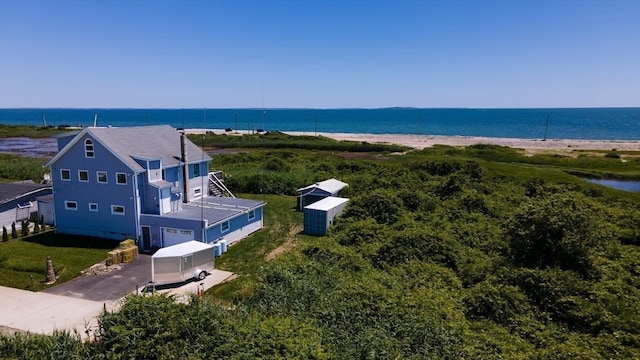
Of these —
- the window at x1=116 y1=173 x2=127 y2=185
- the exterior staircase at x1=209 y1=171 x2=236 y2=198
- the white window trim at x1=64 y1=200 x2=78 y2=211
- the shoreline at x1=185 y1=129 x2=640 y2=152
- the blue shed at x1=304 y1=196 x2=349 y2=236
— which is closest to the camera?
the window at x1=116 y1=173 x2=127 y2=185

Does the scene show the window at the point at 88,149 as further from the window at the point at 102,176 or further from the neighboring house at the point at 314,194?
the neighboring house at the point at 314,194

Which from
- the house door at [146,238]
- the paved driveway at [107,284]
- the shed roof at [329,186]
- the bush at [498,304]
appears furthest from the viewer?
the shed roof at [329,186]

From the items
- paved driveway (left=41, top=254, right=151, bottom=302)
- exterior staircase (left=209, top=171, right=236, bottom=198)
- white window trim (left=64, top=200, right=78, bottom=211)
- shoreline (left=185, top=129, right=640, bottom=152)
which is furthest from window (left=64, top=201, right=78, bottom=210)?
shoreline (left=185, top=129, right=640, bottom=152)

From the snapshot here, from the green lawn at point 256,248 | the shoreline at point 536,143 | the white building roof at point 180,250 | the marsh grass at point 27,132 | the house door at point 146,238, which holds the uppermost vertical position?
the marsh grass at point 27,132

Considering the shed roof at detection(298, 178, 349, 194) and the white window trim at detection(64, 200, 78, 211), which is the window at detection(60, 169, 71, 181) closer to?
the white window trim at detection(64, 200, 78, 211)

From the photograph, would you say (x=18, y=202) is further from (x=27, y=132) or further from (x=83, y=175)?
(x=27, y=132)

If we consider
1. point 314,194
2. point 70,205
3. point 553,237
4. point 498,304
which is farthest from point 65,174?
point 553,237

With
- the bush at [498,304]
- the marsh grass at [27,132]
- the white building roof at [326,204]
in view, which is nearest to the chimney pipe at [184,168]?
the white building roof at [326,204]
